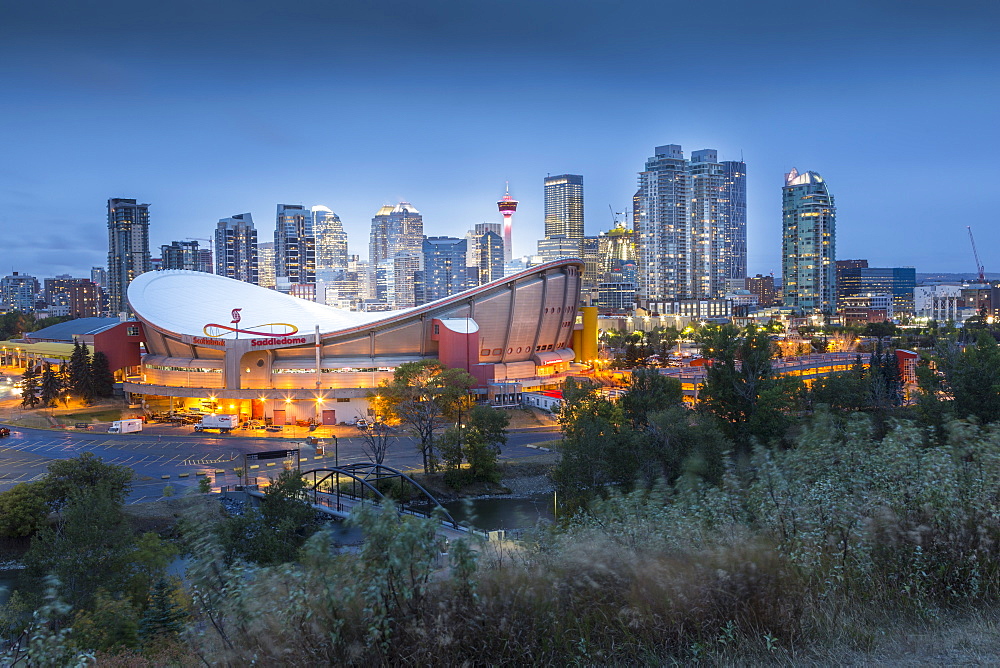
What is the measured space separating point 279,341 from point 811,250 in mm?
137480

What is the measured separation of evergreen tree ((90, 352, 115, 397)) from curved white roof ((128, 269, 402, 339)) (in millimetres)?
4378

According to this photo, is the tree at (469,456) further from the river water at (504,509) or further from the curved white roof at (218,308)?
the curved white roof at (218,308)

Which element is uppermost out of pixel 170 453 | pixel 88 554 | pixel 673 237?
pixel 673 237

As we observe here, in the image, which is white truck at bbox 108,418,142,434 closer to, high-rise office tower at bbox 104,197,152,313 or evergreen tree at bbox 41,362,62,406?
evergreen tree at bbox 41,362,62,406

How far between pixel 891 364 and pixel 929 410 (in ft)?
57.4

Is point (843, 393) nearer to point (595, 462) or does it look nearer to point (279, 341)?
point (595, 462)

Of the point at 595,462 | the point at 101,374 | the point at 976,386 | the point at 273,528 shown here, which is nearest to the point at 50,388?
the point at 101,374

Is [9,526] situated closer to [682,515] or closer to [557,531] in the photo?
[557,531]

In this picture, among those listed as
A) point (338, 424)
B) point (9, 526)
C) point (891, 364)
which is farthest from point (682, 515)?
point (891, 364)

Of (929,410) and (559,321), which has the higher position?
(559,321)

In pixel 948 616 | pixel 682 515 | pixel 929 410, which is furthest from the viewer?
pixel 929 410

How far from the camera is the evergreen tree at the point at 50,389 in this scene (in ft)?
156

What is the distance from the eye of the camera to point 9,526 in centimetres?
2180

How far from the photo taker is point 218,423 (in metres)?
39.5
